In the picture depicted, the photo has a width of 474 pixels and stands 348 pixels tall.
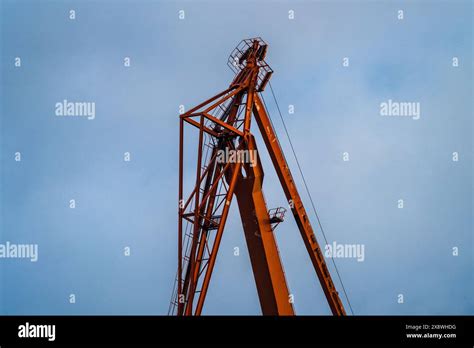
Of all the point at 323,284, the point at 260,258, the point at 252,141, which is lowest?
the point at 323,284

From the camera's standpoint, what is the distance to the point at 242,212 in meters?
18.7

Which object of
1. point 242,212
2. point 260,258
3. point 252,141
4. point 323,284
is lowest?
point 323,284

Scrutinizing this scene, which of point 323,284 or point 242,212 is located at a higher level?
point 242,212

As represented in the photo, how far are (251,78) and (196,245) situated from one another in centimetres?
625

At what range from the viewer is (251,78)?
1962cm

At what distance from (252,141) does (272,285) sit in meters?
4.71
